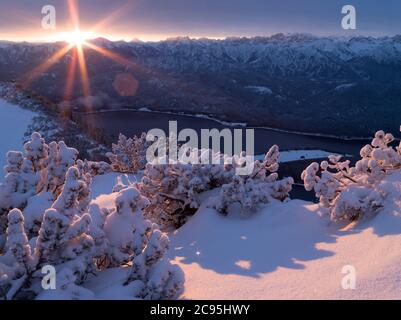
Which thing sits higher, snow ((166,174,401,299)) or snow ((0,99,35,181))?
snow ((0,99,35,181))

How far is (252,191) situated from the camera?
10.1 metres

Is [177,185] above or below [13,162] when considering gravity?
below

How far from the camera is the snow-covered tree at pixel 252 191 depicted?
32.5 ft

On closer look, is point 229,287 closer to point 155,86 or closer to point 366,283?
point 366,283

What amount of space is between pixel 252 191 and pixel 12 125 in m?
33.4

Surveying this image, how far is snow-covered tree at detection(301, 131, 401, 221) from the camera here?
806cm

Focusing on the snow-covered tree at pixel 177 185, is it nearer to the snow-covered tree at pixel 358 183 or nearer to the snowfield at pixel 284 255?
the snowfield at pixel 284 255

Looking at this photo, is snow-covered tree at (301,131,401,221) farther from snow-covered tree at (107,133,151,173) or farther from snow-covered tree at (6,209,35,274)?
snow-covered tree at (107,133,151,173)

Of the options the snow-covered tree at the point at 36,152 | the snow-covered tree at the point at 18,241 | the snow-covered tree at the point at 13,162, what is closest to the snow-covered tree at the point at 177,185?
the snow-covered tree at the point at 36,152

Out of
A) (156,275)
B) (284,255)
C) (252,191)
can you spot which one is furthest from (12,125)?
(156,275)

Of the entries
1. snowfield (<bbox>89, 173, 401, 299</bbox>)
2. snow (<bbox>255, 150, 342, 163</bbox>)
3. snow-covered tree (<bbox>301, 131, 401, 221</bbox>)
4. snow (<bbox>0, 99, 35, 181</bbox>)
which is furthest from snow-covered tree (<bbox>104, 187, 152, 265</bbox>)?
snow (<bbox>255, 150, 342, 163</bbox>)

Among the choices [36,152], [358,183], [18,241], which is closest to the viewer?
[18,241]

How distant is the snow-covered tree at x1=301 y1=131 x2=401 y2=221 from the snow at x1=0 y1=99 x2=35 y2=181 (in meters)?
23.4

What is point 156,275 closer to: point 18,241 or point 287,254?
point 18,241
